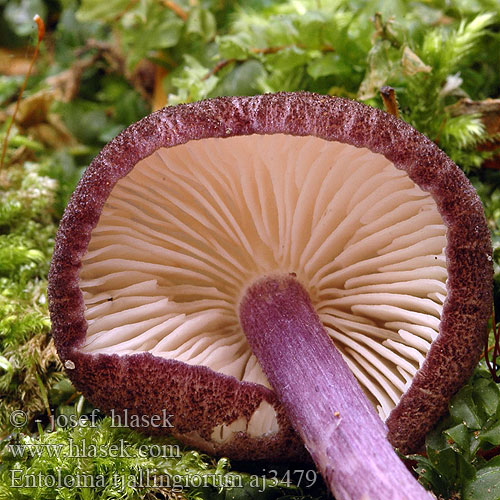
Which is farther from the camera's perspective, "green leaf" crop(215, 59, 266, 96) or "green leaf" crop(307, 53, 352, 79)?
"green leaf" crop(215, 59, 266, 96)

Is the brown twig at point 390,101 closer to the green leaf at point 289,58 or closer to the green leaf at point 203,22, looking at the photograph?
the green leaf at point 289,58

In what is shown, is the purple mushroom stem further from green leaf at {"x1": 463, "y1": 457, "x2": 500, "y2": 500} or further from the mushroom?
green leaf at {"x1": 463, "y1": 457, "x2": 500, "y2": 500}

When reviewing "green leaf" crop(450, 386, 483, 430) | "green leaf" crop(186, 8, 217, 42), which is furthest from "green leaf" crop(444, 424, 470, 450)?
"green leaf" crop(186, 8, 217, 42)

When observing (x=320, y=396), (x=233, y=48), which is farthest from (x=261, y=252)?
(x=233, y=48)

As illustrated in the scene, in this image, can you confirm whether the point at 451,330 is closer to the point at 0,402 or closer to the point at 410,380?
the point at 410,380

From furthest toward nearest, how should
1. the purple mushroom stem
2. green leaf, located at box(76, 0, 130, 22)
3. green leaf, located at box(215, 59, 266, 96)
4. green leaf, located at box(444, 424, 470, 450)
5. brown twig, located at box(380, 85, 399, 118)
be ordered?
green leaf, located at box(76, 0, 130, 22) → green leaf, located at box(215, 59, 266, 96) → brown twig, located at box(380, 85, 399, 118) → green leaf, located at box(444, 424, 470, 450) → the purple mushroom stem
